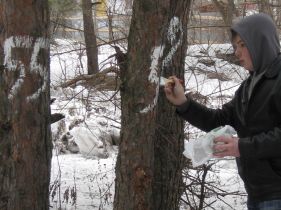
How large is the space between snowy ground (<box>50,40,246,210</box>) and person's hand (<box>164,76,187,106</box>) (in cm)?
117

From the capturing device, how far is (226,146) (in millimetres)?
2396

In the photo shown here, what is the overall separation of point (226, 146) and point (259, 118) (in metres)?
0.21

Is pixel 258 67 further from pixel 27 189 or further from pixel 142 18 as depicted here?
pixel 27 189

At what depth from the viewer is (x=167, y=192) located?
12.3 feet

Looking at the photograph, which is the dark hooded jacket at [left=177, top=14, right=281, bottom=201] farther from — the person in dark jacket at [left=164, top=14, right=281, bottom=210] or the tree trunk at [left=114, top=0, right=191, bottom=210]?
the tree trunk at [left=114, top=0, right=191, bottom=210]

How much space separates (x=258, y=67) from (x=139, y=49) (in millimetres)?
915

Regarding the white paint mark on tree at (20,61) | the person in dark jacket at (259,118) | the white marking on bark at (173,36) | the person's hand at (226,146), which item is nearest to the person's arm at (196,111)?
the person in dark jacket at (259,118)

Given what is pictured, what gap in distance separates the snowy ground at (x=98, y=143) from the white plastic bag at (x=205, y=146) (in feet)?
5.00

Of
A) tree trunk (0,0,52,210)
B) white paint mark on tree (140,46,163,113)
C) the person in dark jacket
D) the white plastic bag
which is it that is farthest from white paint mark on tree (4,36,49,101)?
the person in dark jacket

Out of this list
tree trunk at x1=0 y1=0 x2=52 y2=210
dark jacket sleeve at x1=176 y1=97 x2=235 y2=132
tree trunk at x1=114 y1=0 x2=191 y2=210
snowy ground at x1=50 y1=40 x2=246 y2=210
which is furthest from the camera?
snowy ground at x1=50 y1=40 x2=246 y2=210

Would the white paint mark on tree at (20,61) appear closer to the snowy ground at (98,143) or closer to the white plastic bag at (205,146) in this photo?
the snowy ground at (98,143)

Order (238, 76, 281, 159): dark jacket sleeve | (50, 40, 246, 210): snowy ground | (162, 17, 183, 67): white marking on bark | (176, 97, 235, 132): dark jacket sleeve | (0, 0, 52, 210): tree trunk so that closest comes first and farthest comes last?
(238, 76, 281, 159): dark jacket sleeve < (176, 97, 235, 132): dark jacket sleeve < (0, 0, 52, 210): tree trunk < (162, 17, 183, 67): white marking on bark < (50, 40, 246, 210): snowy ground

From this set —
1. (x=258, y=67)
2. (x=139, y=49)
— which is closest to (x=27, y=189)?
(x=139, y=49)

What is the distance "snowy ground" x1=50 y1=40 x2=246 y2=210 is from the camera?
513cm
